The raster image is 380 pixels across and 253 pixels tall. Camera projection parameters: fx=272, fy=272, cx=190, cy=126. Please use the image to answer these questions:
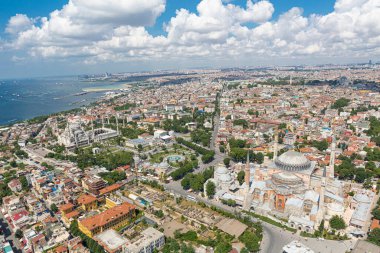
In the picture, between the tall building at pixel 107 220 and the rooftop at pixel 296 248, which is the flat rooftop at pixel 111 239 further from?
the rooftop at pixel 296 248

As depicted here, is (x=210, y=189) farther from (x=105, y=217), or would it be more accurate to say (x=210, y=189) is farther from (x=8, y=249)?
(x=8, y=249)

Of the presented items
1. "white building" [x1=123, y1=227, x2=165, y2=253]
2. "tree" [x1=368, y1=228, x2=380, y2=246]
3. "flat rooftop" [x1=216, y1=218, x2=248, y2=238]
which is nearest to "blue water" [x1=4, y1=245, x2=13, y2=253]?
"white building" [x1=123, y1=227, x2=165, y2=253]

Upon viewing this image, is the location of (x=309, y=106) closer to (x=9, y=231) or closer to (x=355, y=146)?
(x=355, y=146)

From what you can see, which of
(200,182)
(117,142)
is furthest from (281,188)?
(117,142)

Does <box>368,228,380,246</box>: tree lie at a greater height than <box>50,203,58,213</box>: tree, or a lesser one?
greater

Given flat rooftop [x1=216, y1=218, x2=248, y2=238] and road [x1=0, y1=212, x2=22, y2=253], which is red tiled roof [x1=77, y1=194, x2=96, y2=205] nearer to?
road [x1=0, y1=212, x2=22, y2=253]

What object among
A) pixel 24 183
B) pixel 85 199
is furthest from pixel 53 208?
pixel 24 183

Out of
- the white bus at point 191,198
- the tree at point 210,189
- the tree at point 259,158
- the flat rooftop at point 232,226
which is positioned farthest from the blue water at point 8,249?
the tree at point 259,158
